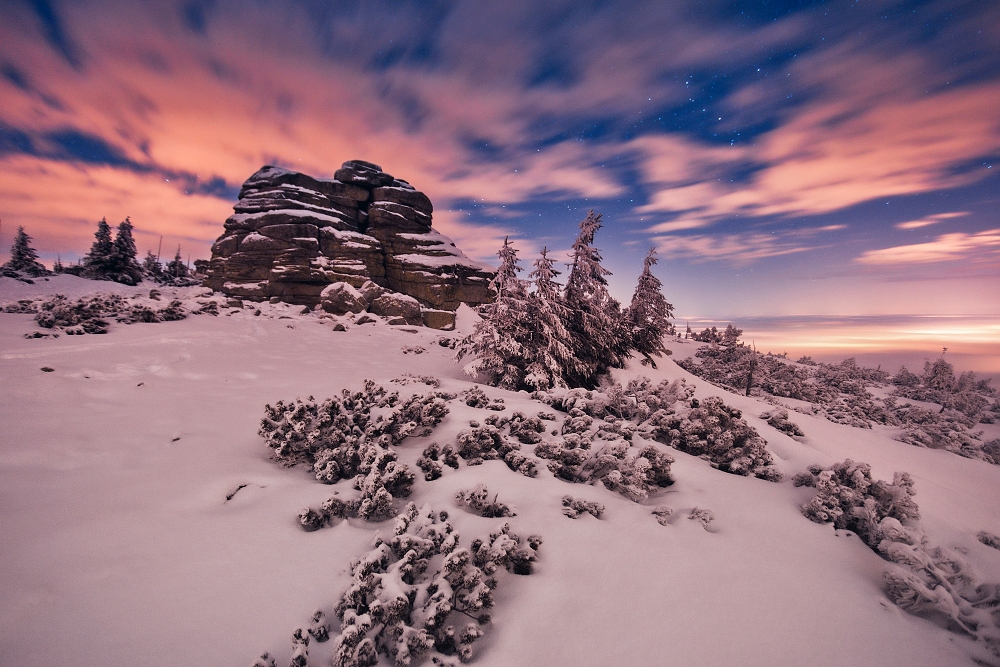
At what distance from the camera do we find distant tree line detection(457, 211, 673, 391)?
40.9 feet

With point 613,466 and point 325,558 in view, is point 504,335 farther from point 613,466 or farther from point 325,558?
point 325,558

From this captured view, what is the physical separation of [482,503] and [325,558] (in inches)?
63.5

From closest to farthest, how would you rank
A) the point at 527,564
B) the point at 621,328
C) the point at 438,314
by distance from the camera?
the point at 527,564 → the point at 621,328 → the point at 438,314

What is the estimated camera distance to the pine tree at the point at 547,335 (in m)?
12.4

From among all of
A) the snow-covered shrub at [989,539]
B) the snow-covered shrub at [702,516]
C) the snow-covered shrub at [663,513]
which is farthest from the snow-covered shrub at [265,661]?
the snow-covered shrub at [989,539]

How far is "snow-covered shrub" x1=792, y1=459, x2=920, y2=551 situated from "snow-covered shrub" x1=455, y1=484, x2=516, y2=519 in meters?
3.70

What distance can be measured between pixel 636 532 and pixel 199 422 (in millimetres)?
7094

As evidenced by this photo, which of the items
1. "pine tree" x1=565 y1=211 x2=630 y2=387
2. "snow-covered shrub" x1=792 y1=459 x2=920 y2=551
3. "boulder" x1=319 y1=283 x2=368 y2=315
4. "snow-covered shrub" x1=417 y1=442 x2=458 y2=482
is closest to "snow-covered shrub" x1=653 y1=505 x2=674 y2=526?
"snow-covered shrub" x1=792 y1=459 x2=920 y2=551

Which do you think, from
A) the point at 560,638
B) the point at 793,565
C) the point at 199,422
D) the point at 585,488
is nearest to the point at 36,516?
the point at 199,422

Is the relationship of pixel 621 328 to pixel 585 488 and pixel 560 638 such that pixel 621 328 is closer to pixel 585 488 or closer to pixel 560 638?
pixel 585 488

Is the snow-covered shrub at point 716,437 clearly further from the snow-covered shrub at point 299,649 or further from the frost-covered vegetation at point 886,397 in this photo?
the frost-covered vegetation at point 886,397

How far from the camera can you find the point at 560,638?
2.56 m

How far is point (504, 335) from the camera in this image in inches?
509

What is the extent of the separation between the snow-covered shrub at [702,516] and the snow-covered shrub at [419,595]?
1942 mm
